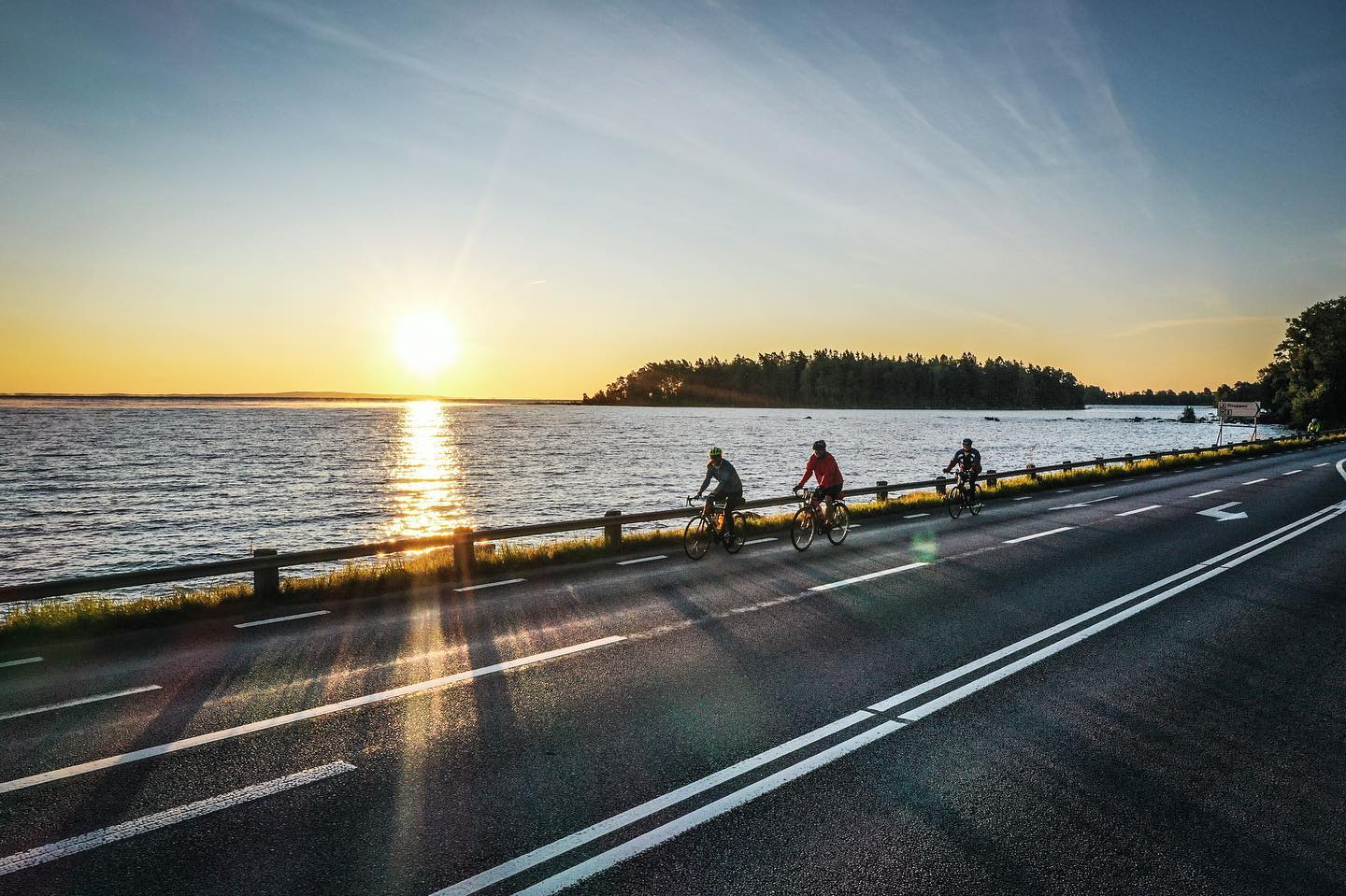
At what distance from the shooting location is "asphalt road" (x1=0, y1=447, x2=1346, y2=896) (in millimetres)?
4301

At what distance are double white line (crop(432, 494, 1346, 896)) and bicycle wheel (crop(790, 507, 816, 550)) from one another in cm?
591

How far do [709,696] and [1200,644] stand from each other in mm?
5975

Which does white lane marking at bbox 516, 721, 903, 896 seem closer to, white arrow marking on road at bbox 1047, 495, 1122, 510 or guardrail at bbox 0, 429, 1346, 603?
guardrail at bbox 0, 429, 1346, 603

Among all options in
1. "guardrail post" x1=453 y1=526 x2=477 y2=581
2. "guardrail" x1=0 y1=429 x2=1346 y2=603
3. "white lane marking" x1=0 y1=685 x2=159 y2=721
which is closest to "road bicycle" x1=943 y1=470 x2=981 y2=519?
"guardrail" x1=0 y1=429 x2=1346 y2=603

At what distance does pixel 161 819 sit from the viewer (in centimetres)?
475

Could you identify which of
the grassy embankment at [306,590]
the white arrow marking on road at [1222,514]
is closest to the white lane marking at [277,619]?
the grassy embankment at [306,590]

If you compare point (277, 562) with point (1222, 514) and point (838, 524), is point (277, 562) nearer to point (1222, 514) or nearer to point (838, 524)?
point (838, 524)

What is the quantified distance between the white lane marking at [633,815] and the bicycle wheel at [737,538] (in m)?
8.62

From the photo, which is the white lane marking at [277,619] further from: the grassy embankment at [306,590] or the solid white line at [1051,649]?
the solid white line at [1051,649]

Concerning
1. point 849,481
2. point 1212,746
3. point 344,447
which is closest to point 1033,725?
point 1212,746

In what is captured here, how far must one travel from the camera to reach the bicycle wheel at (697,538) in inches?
567

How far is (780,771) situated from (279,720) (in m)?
4.16

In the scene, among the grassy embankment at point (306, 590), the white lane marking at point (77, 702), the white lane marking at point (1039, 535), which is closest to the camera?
the white lane marking at point (77, 702)

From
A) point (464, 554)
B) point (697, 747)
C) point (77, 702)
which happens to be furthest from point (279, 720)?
point (464, 554)
